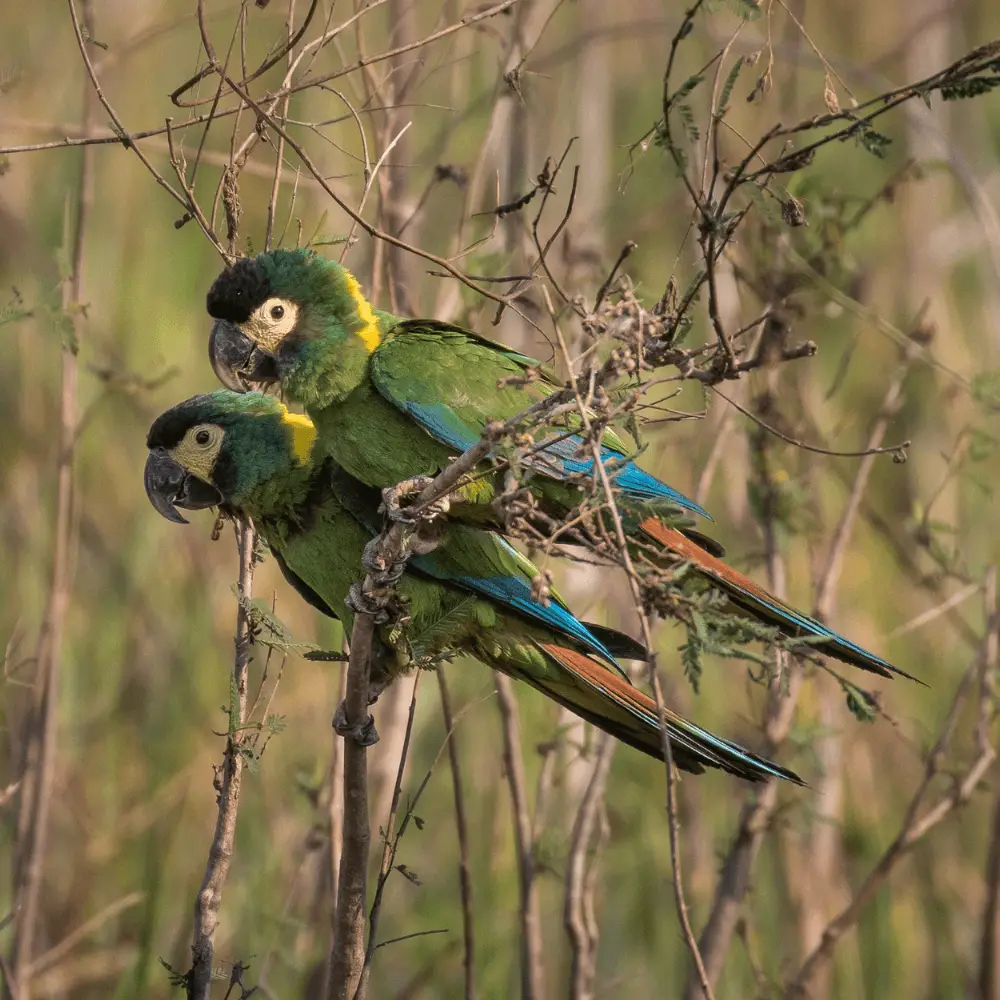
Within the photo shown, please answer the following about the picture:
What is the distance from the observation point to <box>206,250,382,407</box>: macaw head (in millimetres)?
2758

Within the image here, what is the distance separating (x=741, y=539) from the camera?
4156 millimetres

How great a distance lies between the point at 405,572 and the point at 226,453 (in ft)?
1.54

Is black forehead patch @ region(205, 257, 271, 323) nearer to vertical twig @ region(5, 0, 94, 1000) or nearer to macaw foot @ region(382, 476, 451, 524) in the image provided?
vertical twig @ region(5, 0, 94, 1000)

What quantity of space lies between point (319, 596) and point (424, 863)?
1476mm

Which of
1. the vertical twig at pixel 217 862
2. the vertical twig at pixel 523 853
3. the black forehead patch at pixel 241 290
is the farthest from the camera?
the vertical twig at pixel 523 853

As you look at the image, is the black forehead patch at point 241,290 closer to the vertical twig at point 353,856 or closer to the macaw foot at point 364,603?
the macaw foot at point 364,603

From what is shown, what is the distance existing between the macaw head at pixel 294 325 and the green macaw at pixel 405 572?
0.13 meters

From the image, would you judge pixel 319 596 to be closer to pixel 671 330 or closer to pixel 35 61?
pixel 671 330

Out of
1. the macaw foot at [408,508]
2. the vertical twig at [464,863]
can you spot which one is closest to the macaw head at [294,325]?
the macaw foot at [408,508]

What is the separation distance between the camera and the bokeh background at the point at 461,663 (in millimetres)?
3344

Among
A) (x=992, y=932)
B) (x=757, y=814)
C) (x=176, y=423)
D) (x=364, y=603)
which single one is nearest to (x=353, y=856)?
(x=364, y=603)

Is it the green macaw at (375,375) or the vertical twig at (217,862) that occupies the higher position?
the green macaw at (375,375)

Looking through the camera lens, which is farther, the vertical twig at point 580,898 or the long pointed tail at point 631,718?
the vertical twig at point 580,898

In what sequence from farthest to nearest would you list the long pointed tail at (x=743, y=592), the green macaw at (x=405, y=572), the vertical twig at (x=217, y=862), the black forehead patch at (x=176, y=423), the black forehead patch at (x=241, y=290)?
the black forehead patch at (x=176, y=423) → the black forehead patch at (x=241, y=290) → the green macaw at (x=405, y=572) → the long pointed tail at (x=743, y=592) → the vertical twig at (x=217, y=862)
